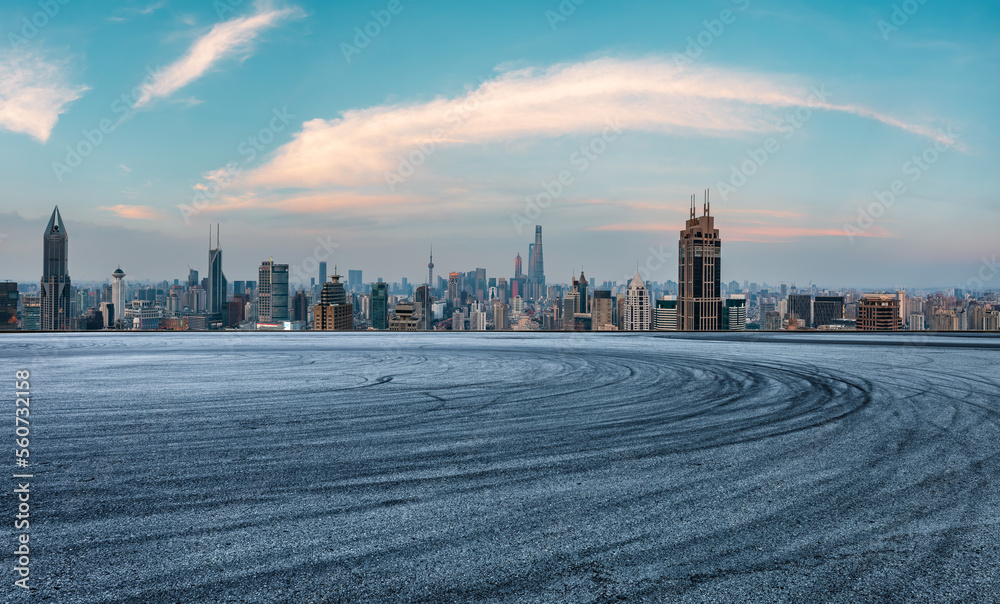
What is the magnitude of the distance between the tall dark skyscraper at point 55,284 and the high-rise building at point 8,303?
1528 centimetres

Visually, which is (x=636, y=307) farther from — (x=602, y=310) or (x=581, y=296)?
(x=581, y=296)

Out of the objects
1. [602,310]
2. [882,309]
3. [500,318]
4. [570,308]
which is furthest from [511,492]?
[602,310]

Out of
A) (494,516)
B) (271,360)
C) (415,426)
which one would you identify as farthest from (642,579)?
(271,360)

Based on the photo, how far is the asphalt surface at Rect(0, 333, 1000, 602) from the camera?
449cm

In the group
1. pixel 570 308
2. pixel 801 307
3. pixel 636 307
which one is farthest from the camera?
pixel 636 307

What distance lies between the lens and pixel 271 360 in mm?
19875

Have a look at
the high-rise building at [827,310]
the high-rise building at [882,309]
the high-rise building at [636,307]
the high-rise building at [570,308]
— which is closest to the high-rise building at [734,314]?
the high-rise building at [827,310]

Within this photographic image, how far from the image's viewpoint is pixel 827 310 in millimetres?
159000

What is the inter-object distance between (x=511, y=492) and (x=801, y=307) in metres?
193

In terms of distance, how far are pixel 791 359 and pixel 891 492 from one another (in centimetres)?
1546

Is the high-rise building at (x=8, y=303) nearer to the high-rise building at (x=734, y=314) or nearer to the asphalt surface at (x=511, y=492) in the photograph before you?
the asphalt surface at (x=511, y=492)

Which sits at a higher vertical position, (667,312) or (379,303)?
(379,303)

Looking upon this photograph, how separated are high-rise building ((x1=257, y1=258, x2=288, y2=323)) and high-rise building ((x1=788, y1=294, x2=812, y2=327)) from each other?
166923 mm

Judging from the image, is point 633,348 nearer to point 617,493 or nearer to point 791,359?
point 791,359
